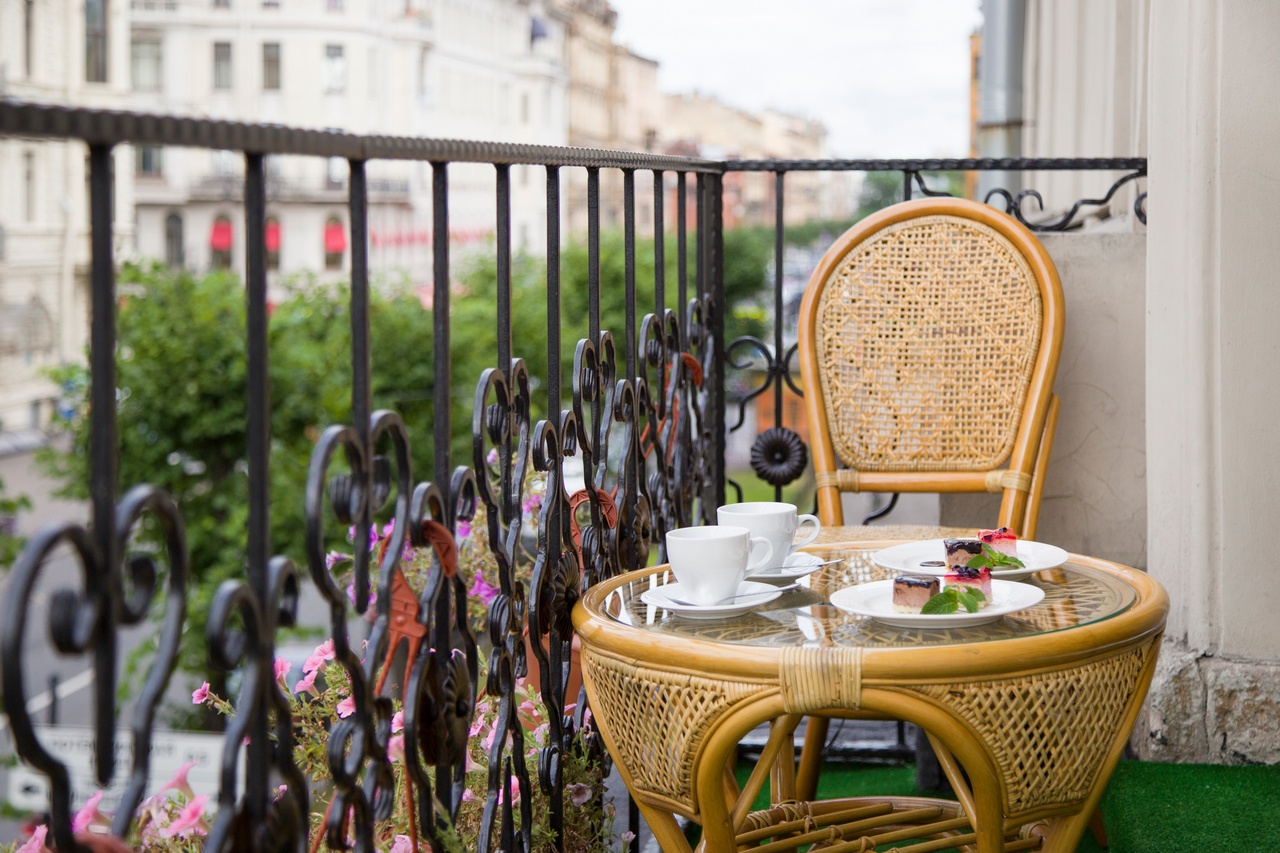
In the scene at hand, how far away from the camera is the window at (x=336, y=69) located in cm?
5406

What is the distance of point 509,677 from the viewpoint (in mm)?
1543

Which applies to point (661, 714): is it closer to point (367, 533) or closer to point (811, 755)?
point (367, 533)

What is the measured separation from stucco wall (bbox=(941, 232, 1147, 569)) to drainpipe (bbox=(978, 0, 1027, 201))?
3.02 m

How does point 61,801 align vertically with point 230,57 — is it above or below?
below

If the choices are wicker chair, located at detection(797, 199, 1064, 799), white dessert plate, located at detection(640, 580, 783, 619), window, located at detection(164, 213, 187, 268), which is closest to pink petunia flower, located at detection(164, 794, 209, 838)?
white dessert plate, located at detection(640, 580, 783, 619)

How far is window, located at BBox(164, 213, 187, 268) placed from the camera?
55.1m

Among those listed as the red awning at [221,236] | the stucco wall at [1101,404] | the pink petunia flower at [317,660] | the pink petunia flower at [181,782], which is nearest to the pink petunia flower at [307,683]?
the pink petunia flower at [317,660]

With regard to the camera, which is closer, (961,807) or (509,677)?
(509,677)

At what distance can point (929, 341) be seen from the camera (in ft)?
9.05

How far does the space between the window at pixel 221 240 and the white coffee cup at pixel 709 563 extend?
2213 inches

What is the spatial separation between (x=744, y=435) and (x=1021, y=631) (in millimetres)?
51718

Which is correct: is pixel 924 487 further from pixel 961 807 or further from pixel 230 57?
pixel 230 57

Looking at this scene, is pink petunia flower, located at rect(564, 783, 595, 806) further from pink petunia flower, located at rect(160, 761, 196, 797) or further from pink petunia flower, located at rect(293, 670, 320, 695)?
pink petunia flower, located at rect(160, 761, 196, 797)

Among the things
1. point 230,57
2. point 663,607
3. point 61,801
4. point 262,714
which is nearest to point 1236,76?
point 663,607
